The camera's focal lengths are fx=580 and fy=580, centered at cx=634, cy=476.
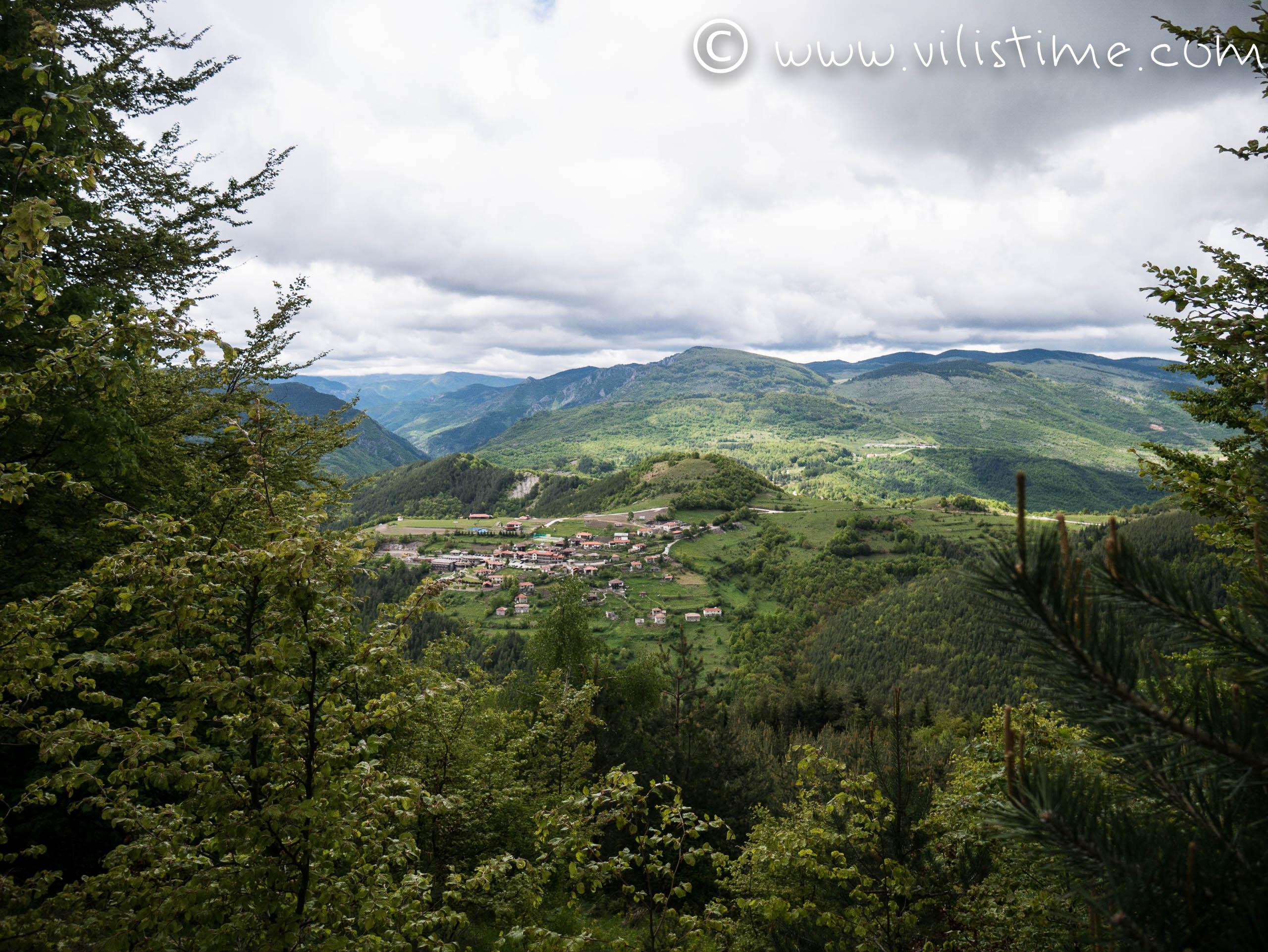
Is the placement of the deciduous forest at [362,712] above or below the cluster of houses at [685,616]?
above

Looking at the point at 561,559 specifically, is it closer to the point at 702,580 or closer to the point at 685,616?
the point at 702,580

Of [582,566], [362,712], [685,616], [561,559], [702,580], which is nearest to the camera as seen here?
[362,712]

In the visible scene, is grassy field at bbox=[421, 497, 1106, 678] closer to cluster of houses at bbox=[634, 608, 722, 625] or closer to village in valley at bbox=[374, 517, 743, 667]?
village in valley at bbox=[374, 517, 743, 667]

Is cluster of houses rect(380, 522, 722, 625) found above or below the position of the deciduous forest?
below

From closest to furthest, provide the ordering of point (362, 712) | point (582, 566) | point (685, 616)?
point (362, 712) < point (685, 616) < point (582, 566)

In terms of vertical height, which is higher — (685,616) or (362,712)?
(362,712)

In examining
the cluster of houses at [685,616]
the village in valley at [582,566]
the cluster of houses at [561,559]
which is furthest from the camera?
the cluster of houses at [561,559]

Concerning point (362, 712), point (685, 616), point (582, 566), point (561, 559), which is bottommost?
point (685, 616)

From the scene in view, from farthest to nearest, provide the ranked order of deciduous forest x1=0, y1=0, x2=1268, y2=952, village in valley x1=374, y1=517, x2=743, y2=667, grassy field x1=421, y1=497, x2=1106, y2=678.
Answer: village in valley x1=374, y1=517, x2=743, y2=667 → grassy field x1=421, y1=497, x2=1106, y2=678 → deciduous forest x1=0, y1=0, x2=1268, y2=952

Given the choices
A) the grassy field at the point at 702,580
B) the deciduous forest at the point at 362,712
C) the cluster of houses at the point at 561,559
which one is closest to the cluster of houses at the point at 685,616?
the cluster of houses at the point at 561,559

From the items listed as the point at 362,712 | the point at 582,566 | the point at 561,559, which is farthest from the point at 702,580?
the point at 362,712

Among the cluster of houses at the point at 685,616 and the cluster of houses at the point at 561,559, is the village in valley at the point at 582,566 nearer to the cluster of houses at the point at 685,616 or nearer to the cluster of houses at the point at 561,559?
the cluster of houses at the point at 685,616

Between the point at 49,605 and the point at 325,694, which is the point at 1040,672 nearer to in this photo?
the point at 325,694

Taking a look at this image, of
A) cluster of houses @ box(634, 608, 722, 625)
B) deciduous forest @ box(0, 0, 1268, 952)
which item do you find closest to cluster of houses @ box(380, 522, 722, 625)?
cluster of houses @ box(634, 608, 722, 625)
